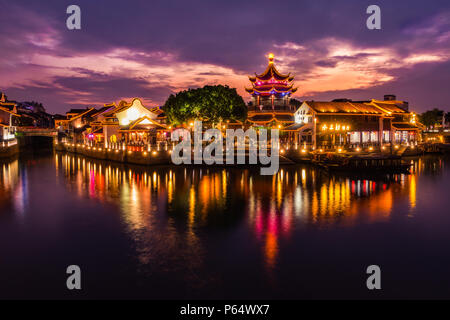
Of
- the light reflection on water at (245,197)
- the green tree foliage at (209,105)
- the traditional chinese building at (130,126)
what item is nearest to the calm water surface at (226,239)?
the light reflection on water at (245,197)

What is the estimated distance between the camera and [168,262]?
1496 centimetres

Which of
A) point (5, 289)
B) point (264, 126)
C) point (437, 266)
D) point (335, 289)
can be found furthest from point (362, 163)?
point (5, 289)

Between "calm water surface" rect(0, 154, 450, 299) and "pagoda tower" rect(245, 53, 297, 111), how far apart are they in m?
36.0

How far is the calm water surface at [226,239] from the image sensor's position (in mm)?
12859

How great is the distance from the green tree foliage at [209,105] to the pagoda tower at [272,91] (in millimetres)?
17235

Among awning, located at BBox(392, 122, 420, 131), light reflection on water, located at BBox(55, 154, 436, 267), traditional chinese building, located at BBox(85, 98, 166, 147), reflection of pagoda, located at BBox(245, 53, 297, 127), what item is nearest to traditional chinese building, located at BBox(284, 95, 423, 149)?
awning, located at BBox(392, 122, 420, 131)

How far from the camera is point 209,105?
165 ft

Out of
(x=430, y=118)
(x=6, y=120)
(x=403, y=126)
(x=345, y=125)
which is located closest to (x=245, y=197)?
(x=345, y=125)

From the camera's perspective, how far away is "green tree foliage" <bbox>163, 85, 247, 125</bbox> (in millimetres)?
50312

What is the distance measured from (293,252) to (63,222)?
14619 millimetres

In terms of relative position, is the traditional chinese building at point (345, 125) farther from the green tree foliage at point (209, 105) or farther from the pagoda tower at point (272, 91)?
the green tree foliage at point (209, 105)

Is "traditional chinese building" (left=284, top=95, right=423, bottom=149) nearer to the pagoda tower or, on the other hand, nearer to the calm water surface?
the pagoda tower
